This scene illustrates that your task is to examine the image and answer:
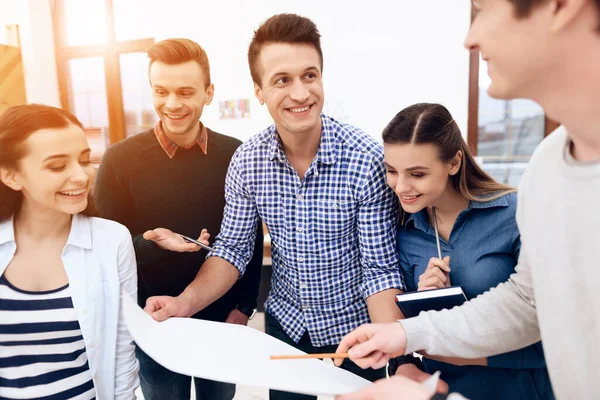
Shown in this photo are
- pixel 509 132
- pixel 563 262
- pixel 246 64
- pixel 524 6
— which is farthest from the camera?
pixel 246 64

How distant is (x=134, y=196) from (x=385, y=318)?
0.98 meters

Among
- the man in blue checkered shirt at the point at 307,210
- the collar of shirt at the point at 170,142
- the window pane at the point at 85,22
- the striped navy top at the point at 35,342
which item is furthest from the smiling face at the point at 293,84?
the window pane at the point at 85,22

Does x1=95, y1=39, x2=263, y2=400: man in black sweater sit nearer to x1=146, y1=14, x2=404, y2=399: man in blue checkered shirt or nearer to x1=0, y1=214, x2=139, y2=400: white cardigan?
x1=146, y1=14, x2=404, y2=399: man in blue checkered shirt

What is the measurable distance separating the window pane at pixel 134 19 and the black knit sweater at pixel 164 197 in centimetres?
377

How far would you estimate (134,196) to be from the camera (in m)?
1.50

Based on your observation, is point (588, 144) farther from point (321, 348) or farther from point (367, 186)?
point (321, 348)

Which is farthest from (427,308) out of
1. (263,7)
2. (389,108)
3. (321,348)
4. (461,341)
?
(263,7)

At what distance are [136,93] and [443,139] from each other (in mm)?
4722

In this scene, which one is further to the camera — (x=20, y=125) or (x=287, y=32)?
(x=287, y=32)

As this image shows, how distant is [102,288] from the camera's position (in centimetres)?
109

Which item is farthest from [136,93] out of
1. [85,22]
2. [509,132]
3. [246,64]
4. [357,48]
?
[509,132]

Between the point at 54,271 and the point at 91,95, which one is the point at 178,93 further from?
the point at 91,95

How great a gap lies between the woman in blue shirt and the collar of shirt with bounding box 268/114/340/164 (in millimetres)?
171

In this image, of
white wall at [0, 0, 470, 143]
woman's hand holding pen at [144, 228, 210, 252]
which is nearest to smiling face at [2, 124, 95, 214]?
woman's hand holding pen at [144, 228, 210, 252]
